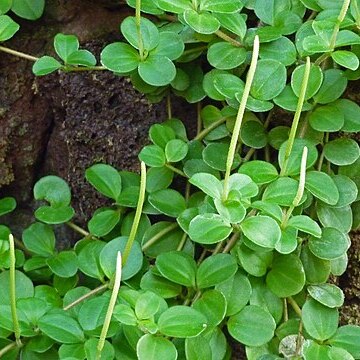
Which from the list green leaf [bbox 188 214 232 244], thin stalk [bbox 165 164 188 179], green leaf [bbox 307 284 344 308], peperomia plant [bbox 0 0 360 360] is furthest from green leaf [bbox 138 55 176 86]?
green leaf [bbox 307 284 344 308]

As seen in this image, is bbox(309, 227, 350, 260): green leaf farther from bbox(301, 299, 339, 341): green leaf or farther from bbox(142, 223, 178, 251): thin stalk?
bbox(142, 223, 178, 251): thin stalk

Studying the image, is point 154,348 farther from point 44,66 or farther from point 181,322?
point 44,66

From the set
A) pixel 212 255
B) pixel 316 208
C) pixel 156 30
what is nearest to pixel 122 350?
pixel 212 255

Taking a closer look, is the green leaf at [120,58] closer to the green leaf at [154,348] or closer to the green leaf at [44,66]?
the green leaf at [44,66]

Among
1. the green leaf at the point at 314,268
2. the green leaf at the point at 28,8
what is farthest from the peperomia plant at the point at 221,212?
the green leaf at the point at 28,8

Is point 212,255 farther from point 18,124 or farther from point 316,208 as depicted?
point 18,124

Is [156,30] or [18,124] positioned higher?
[156,30]
